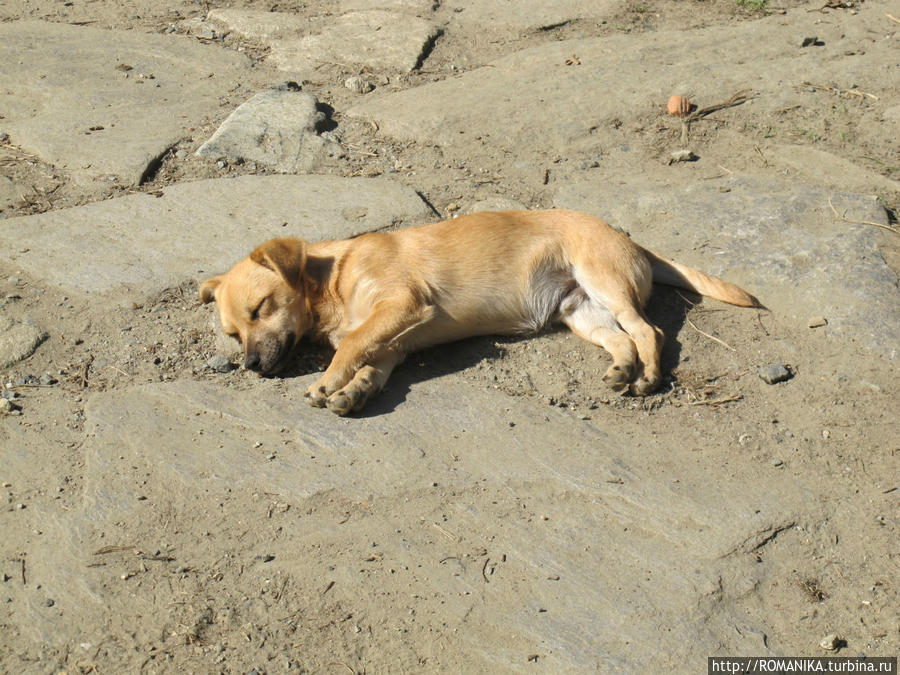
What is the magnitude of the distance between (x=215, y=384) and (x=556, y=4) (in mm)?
5386

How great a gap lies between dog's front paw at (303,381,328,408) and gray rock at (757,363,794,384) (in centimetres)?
211

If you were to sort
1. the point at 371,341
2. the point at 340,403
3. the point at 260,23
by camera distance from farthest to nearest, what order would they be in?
the point at 260,23 < the point at 371,341 < the point at 340,403

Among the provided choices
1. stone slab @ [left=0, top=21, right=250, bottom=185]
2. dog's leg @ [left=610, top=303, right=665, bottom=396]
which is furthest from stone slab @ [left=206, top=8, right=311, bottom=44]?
dog's leg @ [left=610, top=303, right=665, bottom=396]

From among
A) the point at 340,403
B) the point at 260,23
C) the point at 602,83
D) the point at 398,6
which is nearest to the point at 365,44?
the point at 398,6

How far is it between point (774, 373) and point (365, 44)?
5021 millimetres

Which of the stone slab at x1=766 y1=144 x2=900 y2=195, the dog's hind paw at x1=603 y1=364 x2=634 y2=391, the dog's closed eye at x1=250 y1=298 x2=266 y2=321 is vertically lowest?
the stone slab at x1=766 y1=144 x2=900 y2=195

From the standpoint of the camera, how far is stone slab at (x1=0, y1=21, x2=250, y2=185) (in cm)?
640

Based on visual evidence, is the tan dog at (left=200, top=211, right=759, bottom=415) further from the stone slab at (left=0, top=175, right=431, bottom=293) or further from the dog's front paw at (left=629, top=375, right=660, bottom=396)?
the stone slab at (left=0, top=175, right=431, bottom=293)

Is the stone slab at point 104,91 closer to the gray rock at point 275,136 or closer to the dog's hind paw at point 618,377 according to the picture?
the gray rock at point 275,136

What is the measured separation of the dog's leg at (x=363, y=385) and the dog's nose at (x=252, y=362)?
54 cm

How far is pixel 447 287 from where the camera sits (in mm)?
4930

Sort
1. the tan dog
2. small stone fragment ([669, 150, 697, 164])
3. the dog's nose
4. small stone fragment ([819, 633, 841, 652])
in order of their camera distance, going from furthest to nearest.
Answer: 1. small stone fragment ([669, 150, 697, 164])
2. the tan dog
3. the dog's nose
4. small stone fragment ([819, 633, 841, 652])

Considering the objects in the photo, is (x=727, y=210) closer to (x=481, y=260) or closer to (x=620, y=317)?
(x=620, y=317)

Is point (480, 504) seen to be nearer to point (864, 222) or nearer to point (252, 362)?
point (252, 362)
